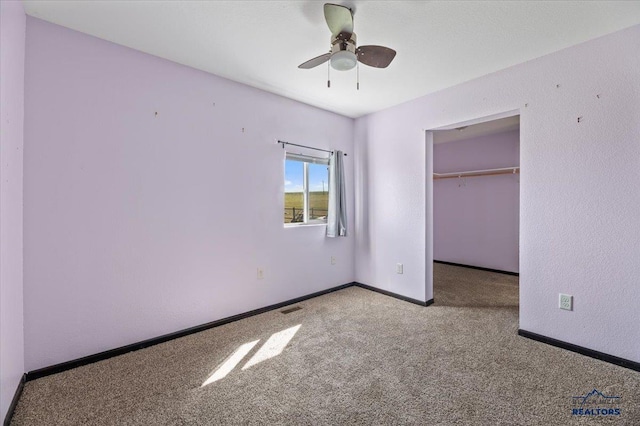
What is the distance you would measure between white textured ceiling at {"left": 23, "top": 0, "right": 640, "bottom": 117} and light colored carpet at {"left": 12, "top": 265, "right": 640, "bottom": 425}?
242 cm

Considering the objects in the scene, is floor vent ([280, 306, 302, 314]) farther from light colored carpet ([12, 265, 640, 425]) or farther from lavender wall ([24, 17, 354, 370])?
light colored carpet ([12, 265, 640, 425])

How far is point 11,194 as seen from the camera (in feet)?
5.44

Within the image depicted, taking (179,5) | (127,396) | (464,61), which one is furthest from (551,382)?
(179,5)

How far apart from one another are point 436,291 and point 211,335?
2.83 m

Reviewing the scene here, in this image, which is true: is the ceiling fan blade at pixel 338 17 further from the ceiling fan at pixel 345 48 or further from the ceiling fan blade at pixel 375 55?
the ceiling fan blade at pixel 375 55

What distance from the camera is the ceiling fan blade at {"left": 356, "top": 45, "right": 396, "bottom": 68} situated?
6.47 feet

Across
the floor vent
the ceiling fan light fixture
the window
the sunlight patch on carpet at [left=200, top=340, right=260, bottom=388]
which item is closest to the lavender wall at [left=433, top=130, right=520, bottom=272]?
the window

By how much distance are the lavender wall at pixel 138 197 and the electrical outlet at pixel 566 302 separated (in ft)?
8.52

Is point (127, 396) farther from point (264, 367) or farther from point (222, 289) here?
point (222, 289)

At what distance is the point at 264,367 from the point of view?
6.84ft

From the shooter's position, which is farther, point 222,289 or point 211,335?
point 222,289

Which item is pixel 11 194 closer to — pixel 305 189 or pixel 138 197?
pixel 138 197

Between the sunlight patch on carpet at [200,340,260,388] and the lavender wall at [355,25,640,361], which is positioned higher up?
the lavender wall at [355,25,640,361]

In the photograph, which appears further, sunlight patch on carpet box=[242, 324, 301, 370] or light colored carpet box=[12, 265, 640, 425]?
sunlight patch on carpet box=[242, 324, 301, 370]
